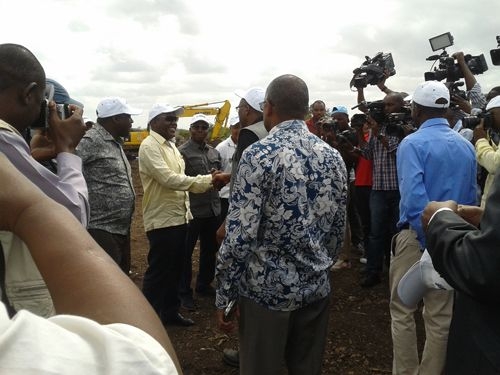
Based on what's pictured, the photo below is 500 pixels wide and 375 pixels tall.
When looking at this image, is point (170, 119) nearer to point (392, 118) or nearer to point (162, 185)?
point (162, 185)

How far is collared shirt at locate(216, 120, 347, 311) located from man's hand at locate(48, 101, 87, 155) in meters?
0.83

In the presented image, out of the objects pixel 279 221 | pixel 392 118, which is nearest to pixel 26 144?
pixel 279 221

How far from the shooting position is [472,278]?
137 centimetres

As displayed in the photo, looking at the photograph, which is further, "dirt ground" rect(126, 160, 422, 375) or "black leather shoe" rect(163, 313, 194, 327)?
"black leather shoe" rect(163, 313, 194, 327)

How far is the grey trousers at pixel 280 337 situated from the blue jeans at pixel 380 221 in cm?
298

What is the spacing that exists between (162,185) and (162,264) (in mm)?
740

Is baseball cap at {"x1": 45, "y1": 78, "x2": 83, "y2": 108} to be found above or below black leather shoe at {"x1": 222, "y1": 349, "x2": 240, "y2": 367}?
above

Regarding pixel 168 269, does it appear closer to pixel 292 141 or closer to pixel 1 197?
pixel 292 141

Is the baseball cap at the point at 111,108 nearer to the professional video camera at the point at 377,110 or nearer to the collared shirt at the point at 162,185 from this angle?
the collared shirt at the point at 162,185

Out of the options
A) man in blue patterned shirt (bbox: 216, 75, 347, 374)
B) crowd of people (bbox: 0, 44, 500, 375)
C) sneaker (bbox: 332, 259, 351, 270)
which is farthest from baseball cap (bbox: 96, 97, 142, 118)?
sneaker (bbox: 332, 259, 351, 270)

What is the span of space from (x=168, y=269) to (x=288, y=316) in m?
2.18

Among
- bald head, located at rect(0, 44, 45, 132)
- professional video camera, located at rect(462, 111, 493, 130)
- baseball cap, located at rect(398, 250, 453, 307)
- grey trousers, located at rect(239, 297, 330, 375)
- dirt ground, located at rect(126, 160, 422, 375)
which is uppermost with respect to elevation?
bald head, located at rect(0, 44, 45, 132)

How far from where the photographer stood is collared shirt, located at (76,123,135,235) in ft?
11.8

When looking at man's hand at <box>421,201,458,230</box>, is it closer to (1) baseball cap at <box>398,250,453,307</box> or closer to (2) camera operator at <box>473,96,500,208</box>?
(1) baseball cap at <box>398,250,453,307</box>
